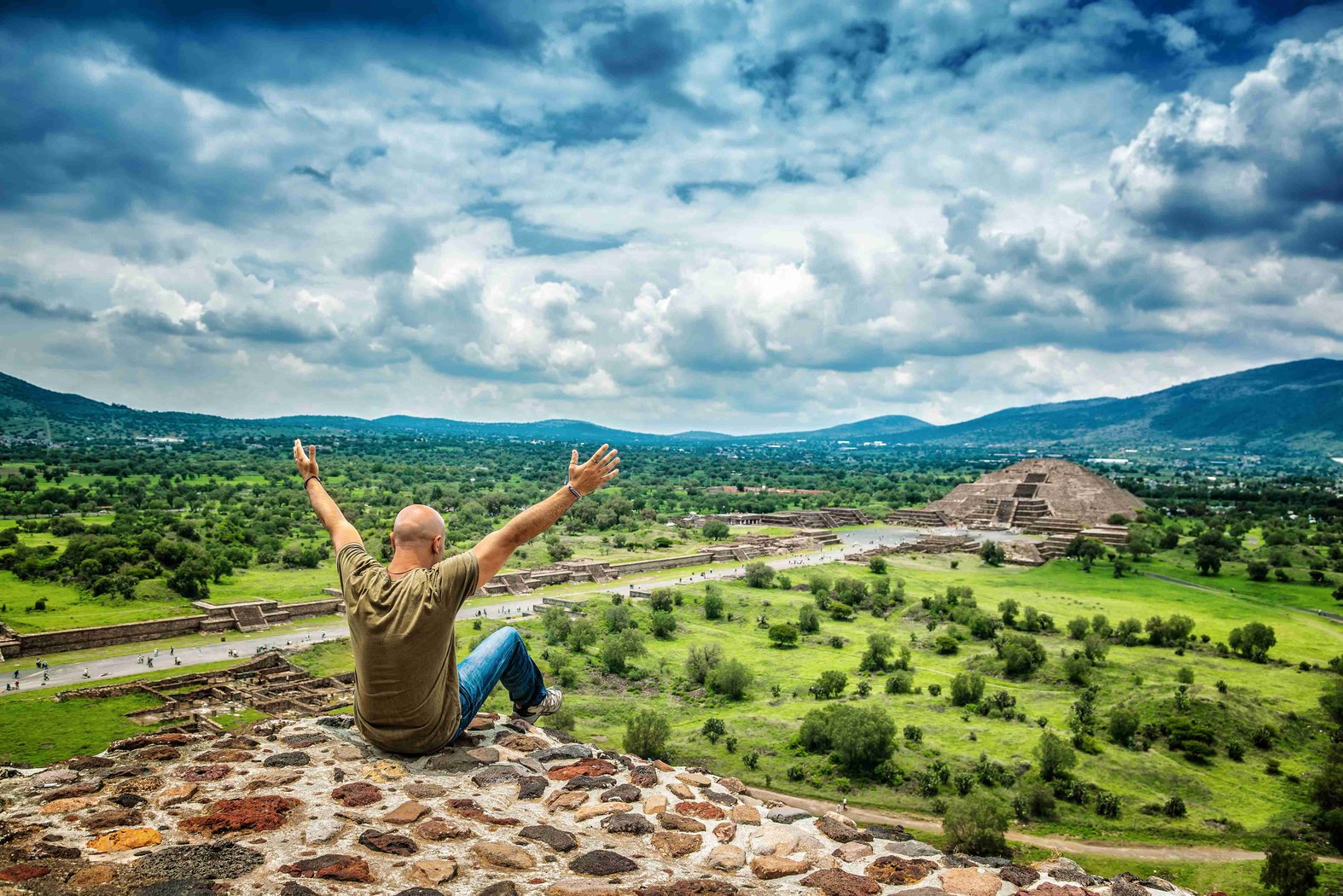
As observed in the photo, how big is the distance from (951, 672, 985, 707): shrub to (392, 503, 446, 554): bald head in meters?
30.9

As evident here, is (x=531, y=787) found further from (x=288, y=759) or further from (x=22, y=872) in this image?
(x=22, y=872)

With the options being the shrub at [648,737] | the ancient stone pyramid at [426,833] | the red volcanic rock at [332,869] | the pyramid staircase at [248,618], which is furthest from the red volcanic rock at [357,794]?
the pyramid staircase at [248,618]

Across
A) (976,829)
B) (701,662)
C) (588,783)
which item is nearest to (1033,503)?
(701,662)

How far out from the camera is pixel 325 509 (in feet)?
17.8

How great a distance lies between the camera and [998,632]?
4188 cm

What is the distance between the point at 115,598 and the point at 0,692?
1407 cm

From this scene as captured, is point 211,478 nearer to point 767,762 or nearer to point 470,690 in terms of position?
point 767,762

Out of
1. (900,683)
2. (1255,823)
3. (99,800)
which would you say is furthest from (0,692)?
(1255,823)

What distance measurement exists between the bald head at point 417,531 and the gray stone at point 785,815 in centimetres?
288

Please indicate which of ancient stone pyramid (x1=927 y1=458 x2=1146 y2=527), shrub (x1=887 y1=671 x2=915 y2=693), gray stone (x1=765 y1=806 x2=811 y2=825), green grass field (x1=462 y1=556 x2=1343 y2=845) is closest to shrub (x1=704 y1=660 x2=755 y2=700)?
green grass field (x1=462 y1=556 x2=1343 y2=845)

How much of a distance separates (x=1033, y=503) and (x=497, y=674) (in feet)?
326

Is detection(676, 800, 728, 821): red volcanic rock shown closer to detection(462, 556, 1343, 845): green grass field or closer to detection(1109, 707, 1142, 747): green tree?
detection(462, 556, 1343, 845): green grass field

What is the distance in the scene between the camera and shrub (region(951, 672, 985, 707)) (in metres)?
31.2

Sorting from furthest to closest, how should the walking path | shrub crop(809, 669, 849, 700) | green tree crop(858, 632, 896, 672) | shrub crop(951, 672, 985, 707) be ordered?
the walking path < green tree crop(858, 632, 896, 672) < shrub crop(809, 669, 849, 700) < shrub crop(951, 672, 985, 707)
